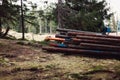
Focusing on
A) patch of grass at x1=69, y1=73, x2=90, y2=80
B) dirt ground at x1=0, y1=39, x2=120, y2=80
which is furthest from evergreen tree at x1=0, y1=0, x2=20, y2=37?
patch of grass at x1=69, y1=73, x2=90, y2=80

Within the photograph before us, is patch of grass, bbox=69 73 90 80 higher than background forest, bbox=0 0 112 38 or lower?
lower

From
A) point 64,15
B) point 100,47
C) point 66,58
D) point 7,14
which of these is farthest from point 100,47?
point 64,15

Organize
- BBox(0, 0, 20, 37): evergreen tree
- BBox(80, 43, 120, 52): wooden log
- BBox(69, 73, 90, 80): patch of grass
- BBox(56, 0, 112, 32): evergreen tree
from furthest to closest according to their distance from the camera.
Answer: BBox(56, 0, 112, 32): evergreen tree
BBox(0, 0, 20, 37): evergreen tree
BBox(80, 43, 120, 52): wooden log
BBox(69, 73, 90, 80): patch of grass

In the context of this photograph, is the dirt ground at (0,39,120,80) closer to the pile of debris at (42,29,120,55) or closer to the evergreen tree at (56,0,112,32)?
the pile of debris at (42,29,120,55)

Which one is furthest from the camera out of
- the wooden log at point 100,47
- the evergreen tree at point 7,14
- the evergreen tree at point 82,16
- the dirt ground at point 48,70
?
Answer: the evergreen tree at point 82,16

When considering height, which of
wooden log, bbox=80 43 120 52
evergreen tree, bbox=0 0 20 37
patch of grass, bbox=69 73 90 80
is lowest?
patch of grass, bbox=69 73 90 80

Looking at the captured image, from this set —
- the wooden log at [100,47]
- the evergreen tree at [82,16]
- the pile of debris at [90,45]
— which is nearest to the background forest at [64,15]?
the evergreen tree at [82,16]

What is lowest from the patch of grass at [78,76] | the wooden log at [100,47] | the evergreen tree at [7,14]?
the patch of grass at [78,76]

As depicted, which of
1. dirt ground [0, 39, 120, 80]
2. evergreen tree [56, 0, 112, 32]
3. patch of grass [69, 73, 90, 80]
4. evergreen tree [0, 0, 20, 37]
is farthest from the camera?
evergreen tree [56, 0, 112, 32]

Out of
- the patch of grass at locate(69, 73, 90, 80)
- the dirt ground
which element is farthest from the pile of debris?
the patch of grass at locate(69, 73, 90, 80)

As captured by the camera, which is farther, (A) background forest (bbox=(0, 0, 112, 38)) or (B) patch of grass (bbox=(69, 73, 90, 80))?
(A) background forest (bbox=(0, 0, 112, 38))

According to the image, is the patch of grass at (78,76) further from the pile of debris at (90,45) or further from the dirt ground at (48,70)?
the pile of debris at (90,45)

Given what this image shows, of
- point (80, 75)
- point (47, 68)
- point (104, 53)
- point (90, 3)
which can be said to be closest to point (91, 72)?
point (80, 75)

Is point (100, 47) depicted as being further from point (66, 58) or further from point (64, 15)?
point (64, 15)
